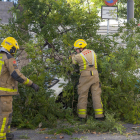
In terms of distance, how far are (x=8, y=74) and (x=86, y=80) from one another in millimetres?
2093

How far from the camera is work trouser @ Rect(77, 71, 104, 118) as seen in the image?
5.90 m

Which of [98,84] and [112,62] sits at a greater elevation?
[112,62]

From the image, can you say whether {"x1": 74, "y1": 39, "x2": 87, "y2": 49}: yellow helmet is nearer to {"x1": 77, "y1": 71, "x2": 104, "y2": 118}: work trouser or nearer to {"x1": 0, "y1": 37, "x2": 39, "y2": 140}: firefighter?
{"x1": 77, "y1": 71, "x2": 104, "y2": 118}: work trouser

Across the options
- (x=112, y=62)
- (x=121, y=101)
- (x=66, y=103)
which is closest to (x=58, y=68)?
(x=66, y=103)

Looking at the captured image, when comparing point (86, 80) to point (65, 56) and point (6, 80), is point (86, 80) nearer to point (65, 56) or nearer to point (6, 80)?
point (65, 56)

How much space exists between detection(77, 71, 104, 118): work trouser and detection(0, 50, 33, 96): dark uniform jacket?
185cm

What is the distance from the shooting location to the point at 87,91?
6.02 meters

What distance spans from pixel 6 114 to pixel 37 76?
60.2 inches

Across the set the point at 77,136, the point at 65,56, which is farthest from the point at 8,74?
the point at 65,56

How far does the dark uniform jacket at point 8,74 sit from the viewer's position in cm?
445

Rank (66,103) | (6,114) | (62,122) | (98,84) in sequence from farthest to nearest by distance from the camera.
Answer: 1. (66,103)
2. (98,84)
3. (62,122)
4. (6,114)

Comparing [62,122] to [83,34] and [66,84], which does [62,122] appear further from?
[83,34]

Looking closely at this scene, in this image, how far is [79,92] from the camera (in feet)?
19.9

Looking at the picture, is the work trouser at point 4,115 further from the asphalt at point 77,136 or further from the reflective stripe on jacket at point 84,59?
the reflective stripe on jacket at point 84,59
